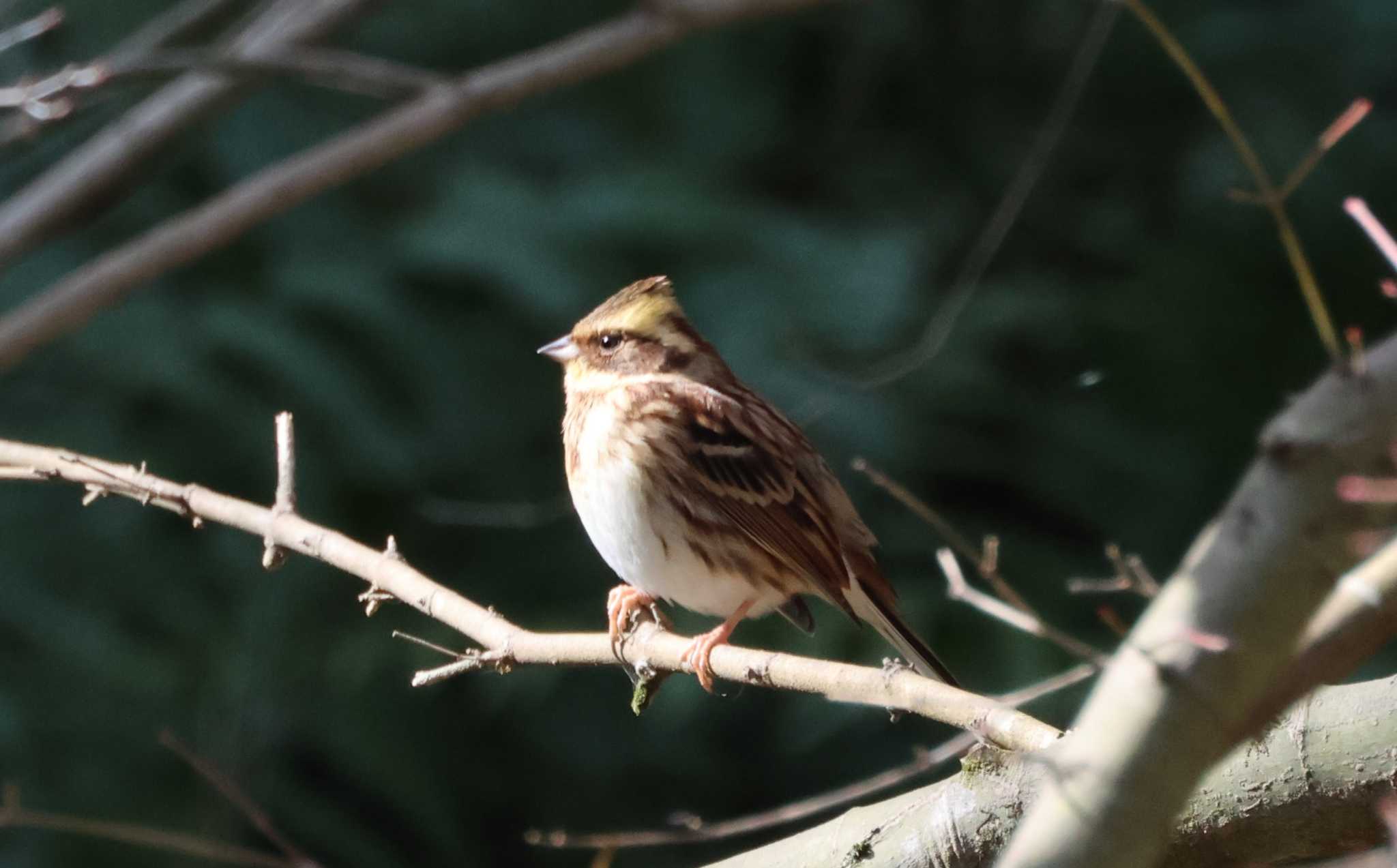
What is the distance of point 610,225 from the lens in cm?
501

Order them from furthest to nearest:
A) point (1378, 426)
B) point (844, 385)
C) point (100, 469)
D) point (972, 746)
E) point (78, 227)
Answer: point (78, 227) → point (844, 385) → point (100, 469) → point (972, 746) → point (1378, 426)

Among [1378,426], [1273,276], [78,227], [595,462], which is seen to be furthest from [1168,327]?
[1378,426]

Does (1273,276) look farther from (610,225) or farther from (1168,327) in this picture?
(610,225)

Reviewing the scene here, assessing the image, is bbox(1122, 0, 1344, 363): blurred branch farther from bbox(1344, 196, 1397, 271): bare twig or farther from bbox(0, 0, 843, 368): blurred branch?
bbox(0, 0, 843, 368): blurred branch

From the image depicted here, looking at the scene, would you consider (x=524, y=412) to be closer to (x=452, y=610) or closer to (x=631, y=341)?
(x=631, y=341)

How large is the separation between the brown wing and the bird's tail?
0.06m

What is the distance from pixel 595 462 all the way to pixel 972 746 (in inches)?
60.0

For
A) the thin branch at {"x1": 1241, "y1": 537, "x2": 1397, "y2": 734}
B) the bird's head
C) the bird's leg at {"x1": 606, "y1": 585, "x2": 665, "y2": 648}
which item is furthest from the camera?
the bird's head

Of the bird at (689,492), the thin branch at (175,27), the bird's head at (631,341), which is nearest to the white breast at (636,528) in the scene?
the bird at (689,492)

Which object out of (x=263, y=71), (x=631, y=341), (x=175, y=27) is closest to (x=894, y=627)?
(x=631, y=341)

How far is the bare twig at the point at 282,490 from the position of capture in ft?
8.49

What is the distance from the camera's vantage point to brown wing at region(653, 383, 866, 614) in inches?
135

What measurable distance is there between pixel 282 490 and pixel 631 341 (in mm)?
1184

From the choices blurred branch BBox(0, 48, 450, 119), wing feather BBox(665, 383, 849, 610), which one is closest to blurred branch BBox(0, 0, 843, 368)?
blurred branch BBox(0, 48, 450, 119)
